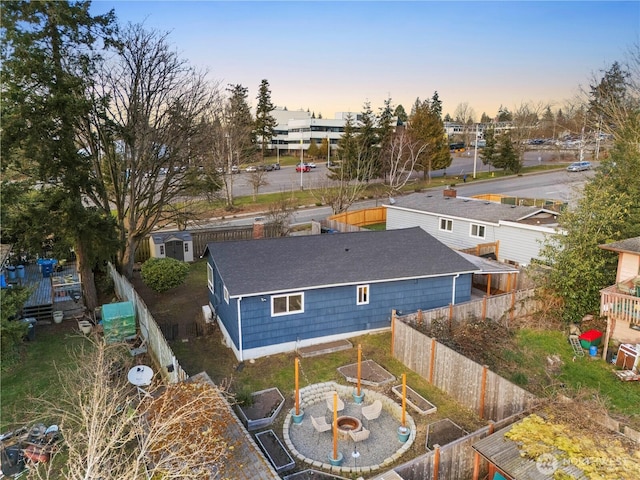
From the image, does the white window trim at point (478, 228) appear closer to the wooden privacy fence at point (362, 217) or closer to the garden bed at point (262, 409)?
the wooden privacy fence at point (362, 217)

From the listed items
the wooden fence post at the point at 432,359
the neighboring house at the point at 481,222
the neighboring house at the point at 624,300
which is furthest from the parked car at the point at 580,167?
the wooden fence post at the point at 432,359

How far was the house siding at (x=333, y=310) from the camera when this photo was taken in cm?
1485

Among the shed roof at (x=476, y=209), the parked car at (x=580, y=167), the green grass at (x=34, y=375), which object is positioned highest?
the parked car at (x=580, y=167)

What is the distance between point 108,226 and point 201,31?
10.5m

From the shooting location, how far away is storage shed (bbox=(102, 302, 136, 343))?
1557cm

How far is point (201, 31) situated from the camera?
20891 millimetres

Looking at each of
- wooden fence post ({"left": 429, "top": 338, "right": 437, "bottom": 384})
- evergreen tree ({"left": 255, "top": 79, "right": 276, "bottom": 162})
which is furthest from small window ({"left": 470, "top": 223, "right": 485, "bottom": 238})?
evergreen tree ({"left": 255, "top": 79, "right": 276, "bottom": 162})

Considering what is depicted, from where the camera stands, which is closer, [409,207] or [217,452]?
[217,452]

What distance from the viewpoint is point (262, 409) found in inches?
472

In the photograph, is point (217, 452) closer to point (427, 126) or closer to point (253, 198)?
point (253, 198)

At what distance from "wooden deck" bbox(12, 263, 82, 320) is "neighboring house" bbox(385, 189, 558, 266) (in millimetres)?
20311

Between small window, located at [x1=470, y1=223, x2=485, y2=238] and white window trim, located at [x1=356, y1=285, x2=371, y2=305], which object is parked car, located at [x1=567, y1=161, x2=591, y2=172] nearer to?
small window, located at [x1=470, y1=223, x2=485, y2=238]

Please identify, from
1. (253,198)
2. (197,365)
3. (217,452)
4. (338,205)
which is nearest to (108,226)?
(197,365)

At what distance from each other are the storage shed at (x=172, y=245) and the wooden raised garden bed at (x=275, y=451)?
679 inches
